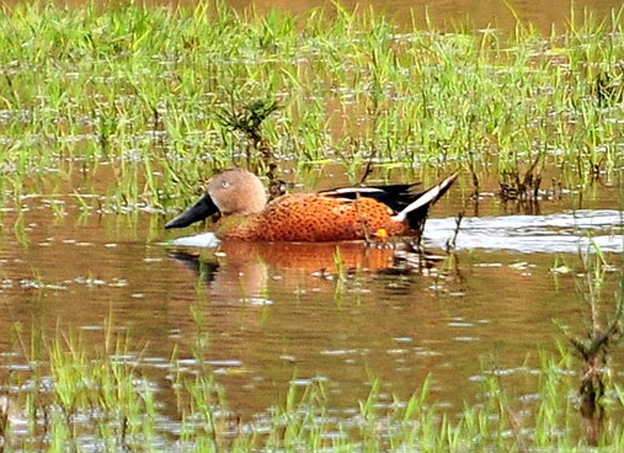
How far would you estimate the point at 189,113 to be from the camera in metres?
12.3

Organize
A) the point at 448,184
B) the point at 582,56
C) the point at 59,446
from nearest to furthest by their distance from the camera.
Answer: the point at 59,446
the point at 448,184
the point at 582,56

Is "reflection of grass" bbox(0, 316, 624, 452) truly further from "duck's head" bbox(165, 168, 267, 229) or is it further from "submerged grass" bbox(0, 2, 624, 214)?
"submerged grass" bbox(0, 2, 624, 214)

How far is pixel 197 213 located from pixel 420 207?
3.55 ft

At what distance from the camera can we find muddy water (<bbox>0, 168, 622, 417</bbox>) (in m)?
6.38

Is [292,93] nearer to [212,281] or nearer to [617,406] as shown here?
[212,281]

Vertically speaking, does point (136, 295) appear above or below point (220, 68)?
below

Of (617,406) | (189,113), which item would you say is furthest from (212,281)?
(189,113)

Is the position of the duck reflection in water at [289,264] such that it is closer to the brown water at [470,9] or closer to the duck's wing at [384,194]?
the duck's wing at [384,194]

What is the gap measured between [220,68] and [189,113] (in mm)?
2205

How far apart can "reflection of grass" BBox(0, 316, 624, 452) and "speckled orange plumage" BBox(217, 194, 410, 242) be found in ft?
9.39

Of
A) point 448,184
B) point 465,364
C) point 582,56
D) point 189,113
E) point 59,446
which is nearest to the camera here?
point 59,446

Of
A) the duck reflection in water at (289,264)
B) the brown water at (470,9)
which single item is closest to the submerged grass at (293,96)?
the brown water at (470,9)

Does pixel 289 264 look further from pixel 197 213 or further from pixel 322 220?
pixel 197 213

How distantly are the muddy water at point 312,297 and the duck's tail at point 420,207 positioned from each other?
9cm
